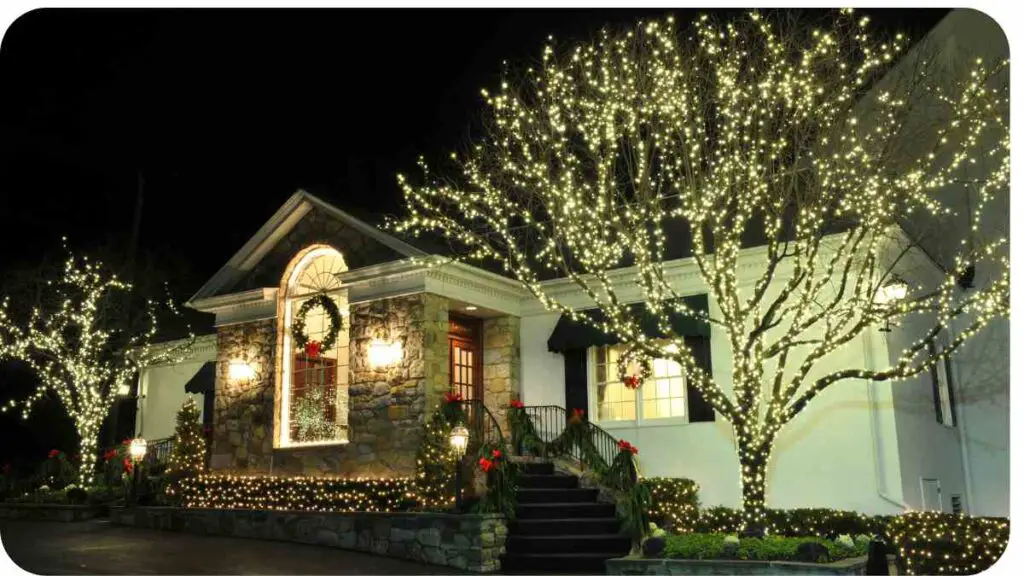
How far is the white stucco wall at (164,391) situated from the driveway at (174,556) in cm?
660

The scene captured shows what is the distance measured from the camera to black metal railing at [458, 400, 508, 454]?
13062mm

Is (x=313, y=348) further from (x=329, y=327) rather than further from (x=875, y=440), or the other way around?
(x=875, y=440)

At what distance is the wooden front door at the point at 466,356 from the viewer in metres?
15.0

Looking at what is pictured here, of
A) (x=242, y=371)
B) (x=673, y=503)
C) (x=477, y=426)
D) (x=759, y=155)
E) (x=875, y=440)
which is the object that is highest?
(x=759, y=155)

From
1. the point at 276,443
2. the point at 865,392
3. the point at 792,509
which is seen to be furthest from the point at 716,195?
the point at 276,443

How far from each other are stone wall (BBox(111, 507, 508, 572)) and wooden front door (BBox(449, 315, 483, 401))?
11.0ft

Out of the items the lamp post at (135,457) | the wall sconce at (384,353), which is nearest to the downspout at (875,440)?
the wall sconce at (384,353)

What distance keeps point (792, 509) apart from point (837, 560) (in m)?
3.30

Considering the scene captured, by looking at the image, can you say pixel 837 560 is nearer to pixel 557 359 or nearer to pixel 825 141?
pixel 825 141

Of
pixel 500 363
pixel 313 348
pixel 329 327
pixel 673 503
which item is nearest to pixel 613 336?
pixel 500 363

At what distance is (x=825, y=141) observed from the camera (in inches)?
415

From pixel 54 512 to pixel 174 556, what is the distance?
6.47 m

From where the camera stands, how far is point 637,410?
1421 cm

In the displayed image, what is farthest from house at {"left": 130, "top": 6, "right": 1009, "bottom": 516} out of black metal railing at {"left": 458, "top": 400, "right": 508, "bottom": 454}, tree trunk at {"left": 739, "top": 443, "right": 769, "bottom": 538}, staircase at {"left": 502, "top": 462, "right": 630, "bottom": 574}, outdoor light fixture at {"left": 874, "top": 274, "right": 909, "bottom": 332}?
tree trunk at {"left": 739, "top": 443, "right": 769, "bottom": 538}
